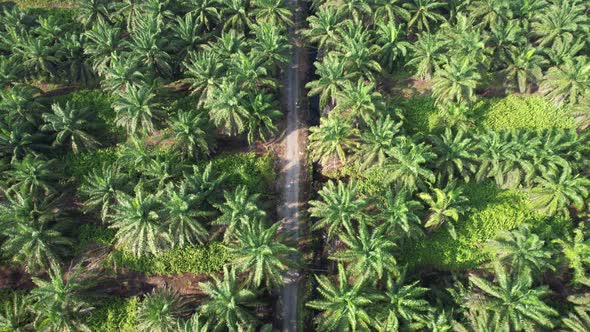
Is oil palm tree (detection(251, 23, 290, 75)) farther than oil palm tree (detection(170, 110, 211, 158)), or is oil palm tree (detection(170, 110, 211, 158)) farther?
oil palm tree (detection(251, 23, 290, 75))

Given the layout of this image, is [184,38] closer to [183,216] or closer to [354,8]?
[354,8]

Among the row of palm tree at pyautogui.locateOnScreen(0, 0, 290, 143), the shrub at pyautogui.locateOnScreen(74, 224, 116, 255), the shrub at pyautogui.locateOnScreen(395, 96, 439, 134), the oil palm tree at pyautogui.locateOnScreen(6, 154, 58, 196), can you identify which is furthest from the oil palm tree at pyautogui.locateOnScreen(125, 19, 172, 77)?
the shrub at pyautogui.locateOnScreen(395, 96, 439, 134)

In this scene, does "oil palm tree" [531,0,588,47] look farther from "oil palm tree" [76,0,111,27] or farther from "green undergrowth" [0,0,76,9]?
"green undergrowth" [0,0,76,9]

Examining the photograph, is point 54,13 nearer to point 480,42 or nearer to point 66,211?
point 66,211

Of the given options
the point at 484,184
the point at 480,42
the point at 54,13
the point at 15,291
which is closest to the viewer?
the point at 15,291

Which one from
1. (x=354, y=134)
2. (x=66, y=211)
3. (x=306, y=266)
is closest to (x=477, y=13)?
(x=354, y=134)

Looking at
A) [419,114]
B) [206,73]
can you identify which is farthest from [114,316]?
[419,114]

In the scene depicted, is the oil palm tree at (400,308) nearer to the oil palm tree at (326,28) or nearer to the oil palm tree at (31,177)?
the oil palm tree at (326,28)
